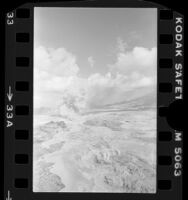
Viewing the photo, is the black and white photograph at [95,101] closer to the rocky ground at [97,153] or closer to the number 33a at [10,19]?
the rocky ground at [97,153]

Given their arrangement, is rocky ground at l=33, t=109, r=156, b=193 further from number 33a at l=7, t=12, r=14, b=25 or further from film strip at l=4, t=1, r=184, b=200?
number 33a at l=7, t=12, r=14, b=25

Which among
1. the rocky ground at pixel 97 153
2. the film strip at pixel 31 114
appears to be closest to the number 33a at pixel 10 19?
the film strip at pixel 31 114

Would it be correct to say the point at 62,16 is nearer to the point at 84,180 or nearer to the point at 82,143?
the point at 82,143

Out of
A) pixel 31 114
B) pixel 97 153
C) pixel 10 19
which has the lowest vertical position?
pixel 97 153

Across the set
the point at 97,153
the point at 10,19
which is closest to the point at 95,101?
the point at 97,153

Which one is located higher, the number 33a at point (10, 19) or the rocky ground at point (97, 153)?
the number 33a at point (10, 19)

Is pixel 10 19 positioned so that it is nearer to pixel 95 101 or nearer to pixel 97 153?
pixel 95 101

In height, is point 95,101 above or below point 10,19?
below

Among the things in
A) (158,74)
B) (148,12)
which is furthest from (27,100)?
(148,12)
